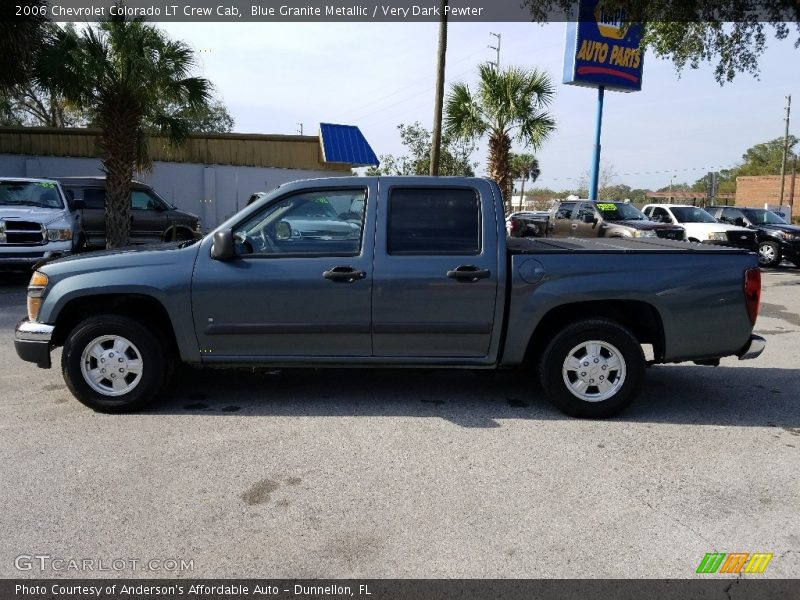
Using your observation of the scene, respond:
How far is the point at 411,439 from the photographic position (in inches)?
178

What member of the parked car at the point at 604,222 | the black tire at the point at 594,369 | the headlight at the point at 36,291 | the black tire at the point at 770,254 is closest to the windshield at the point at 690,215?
the black tire at the point at 770,254

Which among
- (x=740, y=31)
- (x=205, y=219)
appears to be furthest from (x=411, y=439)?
(x=205, y=219)

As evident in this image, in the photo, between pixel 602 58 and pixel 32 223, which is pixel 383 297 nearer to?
pixel 32 223

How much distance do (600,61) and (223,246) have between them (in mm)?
21291

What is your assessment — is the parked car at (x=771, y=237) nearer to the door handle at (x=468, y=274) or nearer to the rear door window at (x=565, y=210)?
the rear door window at (x=565, y=210)

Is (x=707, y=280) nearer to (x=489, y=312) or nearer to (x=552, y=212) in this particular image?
(x=489, y=312)

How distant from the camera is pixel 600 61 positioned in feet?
74.6

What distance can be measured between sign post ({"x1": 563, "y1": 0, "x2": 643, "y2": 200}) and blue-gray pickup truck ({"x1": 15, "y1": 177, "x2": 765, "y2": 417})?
1863 centimetres

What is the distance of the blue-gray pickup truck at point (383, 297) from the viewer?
15.7 ft

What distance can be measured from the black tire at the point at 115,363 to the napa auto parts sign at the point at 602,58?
68.4 feet

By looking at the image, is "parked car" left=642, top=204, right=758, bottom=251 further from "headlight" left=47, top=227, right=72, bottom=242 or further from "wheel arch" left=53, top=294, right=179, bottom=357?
"wheel arch" left=53, top=294, right=179, bottom=357

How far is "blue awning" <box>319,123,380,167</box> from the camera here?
25.1m

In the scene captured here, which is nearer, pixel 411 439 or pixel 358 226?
pixel 411 439

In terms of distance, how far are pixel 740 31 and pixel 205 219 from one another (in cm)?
1846
